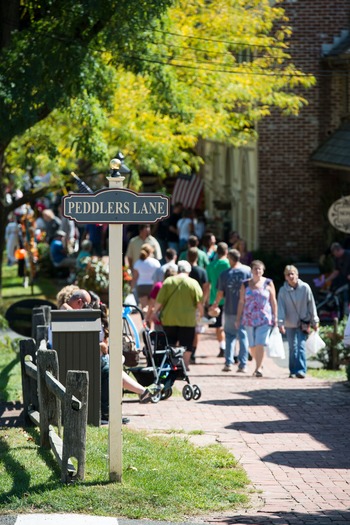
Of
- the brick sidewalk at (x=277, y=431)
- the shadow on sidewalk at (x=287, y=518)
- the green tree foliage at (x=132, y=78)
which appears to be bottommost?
the shadow on sidewalk at (x=287, y=518)

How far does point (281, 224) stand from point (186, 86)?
21.4ft

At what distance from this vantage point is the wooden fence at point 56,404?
27.9ft

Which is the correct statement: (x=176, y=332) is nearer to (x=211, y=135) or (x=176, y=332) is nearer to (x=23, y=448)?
(x=23, y=448)

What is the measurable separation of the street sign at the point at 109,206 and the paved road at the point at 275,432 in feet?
7.49

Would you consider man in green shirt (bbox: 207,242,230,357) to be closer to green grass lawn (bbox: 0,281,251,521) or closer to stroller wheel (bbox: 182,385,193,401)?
stroller wheel (bbox: 182,385,193,401)

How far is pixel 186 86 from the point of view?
1994cm

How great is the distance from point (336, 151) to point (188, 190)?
9.77m

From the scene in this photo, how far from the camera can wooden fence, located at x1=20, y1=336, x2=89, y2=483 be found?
8516mm

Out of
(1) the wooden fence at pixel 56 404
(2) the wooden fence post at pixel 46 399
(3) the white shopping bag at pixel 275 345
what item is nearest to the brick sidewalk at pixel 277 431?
(3) the white shopping bag at pixel 275 345

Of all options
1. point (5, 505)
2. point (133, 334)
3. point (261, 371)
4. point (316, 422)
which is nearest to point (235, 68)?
point (261, 371)

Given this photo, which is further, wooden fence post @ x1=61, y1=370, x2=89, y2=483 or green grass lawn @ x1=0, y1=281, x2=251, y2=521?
wooden fence post @ x1=61, y1=370, x2=89, y2=483

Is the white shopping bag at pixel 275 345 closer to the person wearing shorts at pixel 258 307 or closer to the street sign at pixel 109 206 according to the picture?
the person wearing shorts at pixel 258 307

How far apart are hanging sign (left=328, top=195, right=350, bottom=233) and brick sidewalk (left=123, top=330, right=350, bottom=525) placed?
432 cm

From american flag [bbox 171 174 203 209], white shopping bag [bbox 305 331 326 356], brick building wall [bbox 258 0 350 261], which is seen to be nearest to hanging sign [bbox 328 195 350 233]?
white shopping bag [bbox 305 331 326 356]
